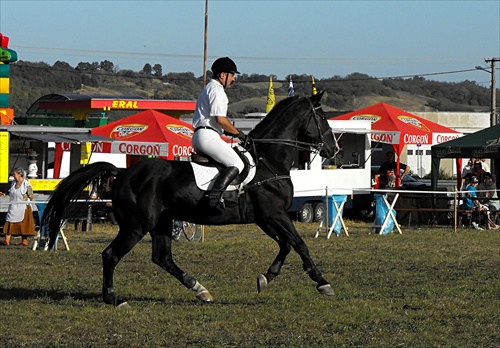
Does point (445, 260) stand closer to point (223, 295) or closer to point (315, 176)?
point (223, 295)

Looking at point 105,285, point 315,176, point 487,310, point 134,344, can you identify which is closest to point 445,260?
point 487,310

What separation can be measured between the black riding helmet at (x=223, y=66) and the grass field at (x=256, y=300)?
2.57m

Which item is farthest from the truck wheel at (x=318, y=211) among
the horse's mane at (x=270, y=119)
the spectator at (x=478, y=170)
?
the horse's mane at (x=270, y=119)

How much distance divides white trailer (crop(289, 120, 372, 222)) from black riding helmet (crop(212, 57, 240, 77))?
13.7 meters

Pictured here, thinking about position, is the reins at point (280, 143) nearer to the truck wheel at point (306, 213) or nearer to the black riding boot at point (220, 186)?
the black riding boot at point (220, 186)

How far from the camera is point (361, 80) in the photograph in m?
144

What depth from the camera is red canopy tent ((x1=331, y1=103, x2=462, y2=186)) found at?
90.7ft

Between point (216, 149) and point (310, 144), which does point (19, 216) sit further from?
point (216, 149)

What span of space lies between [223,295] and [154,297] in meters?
0.81

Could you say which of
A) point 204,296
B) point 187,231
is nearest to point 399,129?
point 187,231

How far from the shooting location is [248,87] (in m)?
146

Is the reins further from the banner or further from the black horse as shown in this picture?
the banner

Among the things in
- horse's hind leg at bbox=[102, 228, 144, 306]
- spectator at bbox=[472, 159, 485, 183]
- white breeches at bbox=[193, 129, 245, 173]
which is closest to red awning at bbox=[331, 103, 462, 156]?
spectator at bbox=[472, 159, 485, 183]

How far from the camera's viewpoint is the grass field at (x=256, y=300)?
877 centimetres
